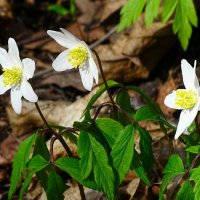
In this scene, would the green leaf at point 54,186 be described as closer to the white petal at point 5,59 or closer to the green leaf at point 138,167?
the green leaf at point 138,167

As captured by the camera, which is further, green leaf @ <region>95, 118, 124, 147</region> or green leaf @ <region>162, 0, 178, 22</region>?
green leaf @ <region>162, 0, 178, 22</region>

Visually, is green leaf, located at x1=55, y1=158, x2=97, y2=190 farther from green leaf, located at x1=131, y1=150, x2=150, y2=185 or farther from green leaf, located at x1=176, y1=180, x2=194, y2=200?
green leaf, located at x1=176, y1=180, x2=194, y2=200

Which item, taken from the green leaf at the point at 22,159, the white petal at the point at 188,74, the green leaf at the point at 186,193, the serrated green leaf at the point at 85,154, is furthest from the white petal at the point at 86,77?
the green leaf at the point at 186,193

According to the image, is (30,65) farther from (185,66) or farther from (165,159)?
(165,159)

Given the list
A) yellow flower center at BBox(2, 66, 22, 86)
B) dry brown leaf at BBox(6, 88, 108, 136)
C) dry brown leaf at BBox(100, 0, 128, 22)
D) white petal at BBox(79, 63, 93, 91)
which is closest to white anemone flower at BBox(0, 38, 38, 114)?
yellow flower center at BBox(2, 66, 22, 86)

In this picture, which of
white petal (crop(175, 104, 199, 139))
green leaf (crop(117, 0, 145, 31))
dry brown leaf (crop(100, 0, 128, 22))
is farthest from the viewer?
dry brown leaf (crop(100, 0, 128, 22))

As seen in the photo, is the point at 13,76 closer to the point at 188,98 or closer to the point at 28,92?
the point at 28,92

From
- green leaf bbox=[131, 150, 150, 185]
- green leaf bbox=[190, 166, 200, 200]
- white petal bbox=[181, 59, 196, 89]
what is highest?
white petal bbox=[181, 59, 196, 89]
